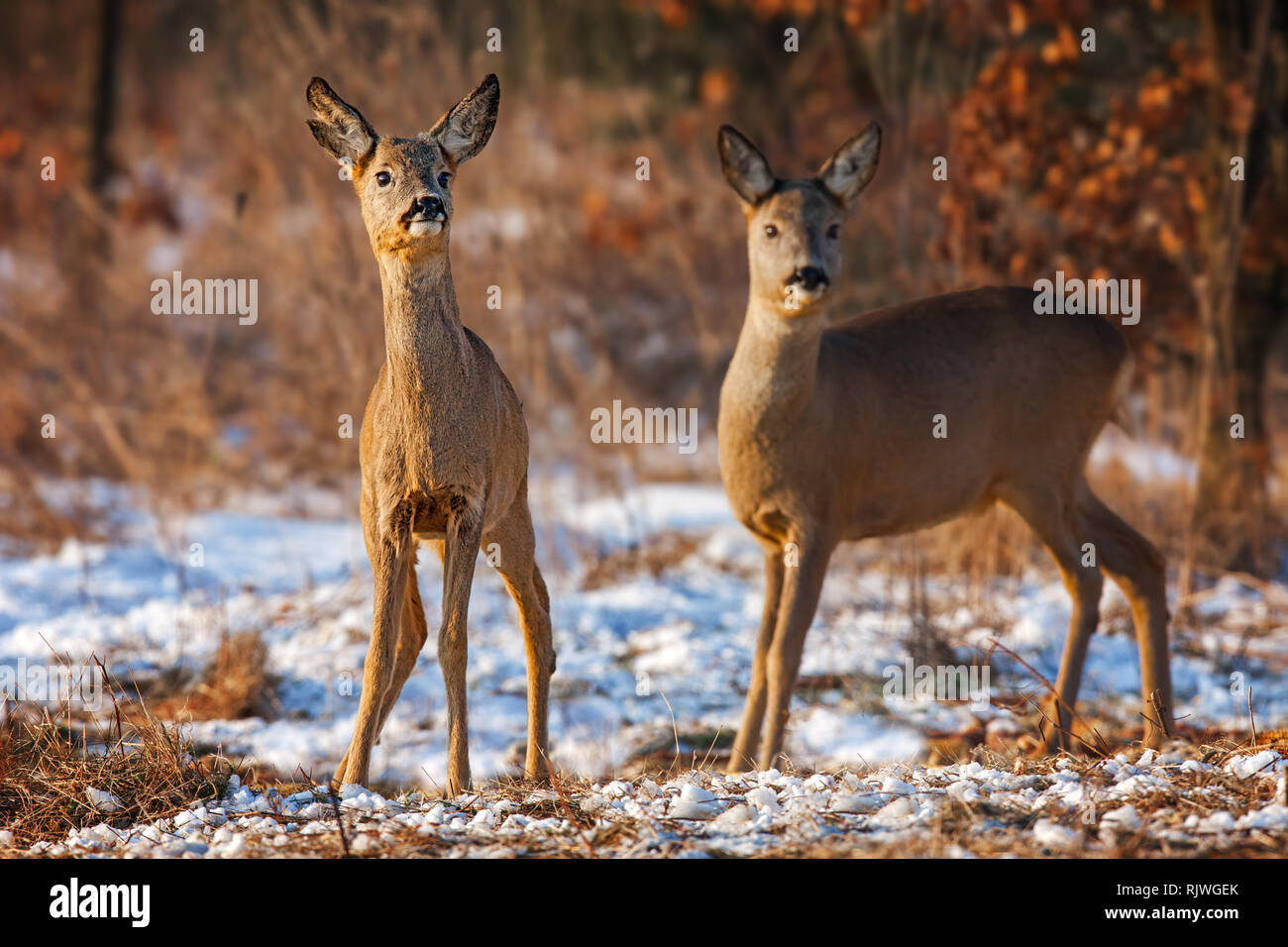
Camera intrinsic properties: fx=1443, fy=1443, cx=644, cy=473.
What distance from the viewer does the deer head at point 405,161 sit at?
4605 mm

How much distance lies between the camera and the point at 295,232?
11.4 meters

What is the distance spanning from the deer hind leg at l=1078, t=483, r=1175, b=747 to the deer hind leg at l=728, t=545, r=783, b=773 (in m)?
1.59

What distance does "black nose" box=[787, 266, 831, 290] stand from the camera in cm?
584

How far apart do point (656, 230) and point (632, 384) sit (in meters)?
1.83

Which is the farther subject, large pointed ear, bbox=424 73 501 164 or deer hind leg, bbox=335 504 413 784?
large pointed ear, bbox=424 73 501 164

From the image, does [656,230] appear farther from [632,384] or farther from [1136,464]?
[1136,464]

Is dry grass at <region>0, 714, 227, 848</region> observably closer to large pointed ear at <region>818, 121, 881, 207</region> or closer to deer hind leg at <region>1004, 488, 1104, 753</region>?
large pointed ear at <region>818, 121, 881, 207</region>

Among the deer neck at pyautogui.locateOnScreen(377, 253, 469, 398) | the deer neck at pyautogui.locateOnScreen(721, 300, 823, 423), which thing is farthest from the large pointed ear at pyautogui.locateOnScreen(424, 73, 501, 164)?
the deer neck at pyautogui.locateOnScreen(721, 300, 823, 423)

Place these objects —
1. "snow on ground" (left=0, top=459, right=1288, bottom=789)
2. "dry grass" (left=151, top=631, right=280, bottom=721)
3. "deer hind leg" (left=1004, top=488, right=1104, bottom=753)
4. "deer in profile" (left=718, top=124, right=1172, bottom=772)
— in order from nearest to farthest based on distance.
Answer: "deer in profile" (left=718, top=124, right=1172, bottom=772), "deer hind leg" (left=1004, top=488, right=1104, bottom=753), "snow on ground" (left=0, top=459, right=1288, bottom=789), "dry grass" (left=151, top=631, right=280, bottom=721)

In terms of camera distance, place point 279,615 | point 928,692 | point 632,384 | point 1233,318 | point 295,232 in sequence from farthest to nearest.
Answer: point 632,384 < point 295,232 < point 1233,318 < point 279,615 < point 928,692

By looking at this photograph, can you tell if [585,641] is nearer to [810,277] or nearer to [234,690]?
[234,690]

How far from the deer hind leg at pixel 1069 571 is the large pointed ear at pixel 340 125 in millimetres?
3498

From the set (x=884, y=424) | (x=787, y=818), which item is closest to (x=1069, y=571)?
(x=884, y=424)
